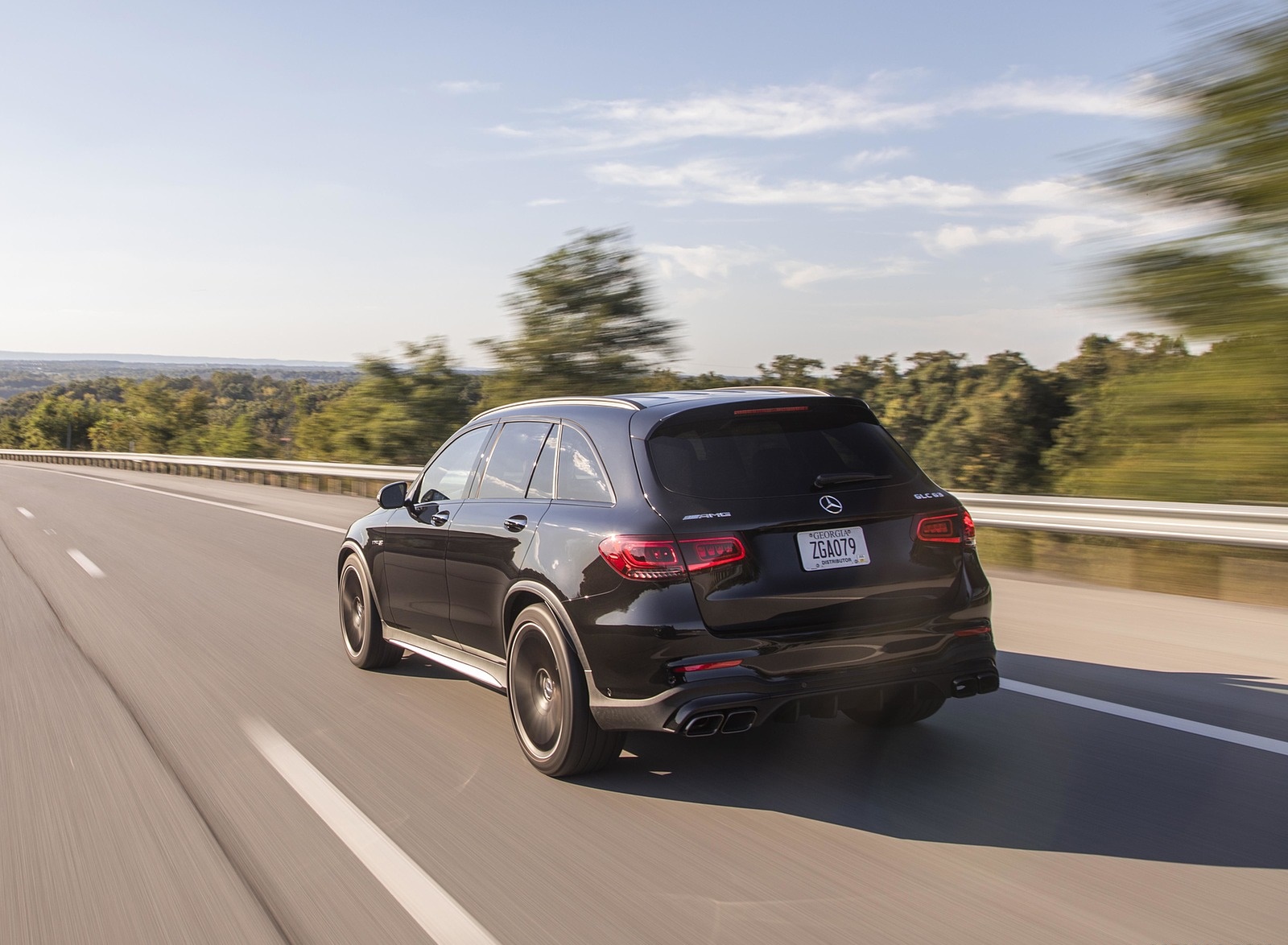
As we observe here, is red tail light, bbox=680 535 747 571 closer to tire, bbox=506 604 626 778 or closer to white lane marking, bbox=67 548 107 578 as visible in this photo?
tire, bbox=506 604 626 778

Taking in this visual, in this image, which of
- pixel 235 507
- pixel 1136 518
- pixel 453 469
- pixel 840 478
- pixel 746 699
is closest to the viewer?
pixel 746 699

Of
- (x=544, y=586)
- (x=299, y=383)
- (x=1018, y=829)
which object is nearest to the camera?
(x=1018, y=829)

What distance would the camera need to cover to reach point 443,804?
4.75 metres

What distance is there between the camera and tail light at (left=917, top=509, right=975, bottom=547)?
4918 millimetres

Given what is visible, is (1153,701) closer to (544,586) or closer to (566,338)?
(544,586)

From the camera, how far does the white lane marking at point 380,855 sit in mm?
3549

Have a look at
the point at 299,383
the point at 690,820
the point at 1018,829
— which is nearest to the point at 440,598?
the point at 690,820

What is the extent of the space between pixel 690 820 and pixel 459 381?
35160 mm

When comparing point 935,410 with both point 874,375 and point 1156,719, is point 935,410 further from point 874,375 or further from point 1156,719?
point 1156,719

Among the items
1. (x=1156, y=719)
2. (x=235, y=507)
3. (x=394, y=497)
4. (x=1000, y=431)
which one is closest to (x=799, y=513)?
(x=1156, y=719)

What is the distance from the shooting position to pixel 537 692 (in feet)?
17.2

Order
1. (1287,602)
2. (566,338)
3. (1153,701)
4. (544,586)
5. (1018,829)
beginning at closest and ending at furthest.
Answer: (1018,829) → (544,586) → (1153,701) → (1287,602) → (566,338)

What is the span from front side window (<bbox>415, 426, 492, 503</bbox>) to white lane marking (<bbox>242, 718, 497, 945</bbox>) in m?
1.51

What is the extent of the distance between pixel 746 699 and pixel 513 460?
1928 millimetres
